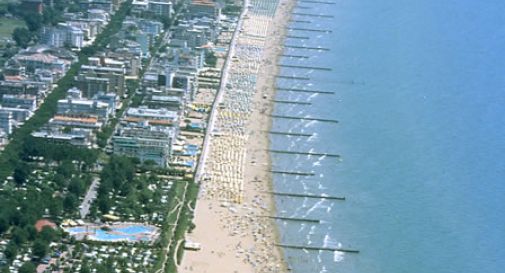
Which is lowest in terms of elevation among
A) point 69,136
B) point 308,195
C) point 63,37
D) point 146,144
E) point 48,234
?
point 48,234

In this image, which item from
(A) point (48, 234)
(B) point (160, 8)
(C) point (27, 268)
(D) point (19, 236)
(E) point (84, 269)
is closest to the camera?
(C) point (27, 268)

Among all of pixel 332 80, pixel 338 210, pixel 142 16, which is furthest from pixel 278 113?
pixel 142 16

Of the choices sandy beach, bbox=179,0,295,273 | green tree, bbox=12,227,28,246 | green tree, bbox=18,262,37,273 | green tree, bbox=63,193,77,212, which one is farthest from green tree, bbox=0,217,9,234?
sandy beach, bbox=179,0,295,273

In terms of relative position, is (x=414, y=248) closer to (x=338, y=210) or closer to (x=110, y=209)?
(x=338, y=210)

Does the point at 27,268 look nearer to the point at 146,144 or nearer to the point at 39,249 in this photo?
the point at 39,249

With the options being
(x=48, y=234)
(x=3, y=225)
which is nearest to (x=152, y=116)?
(x=3, y=225)

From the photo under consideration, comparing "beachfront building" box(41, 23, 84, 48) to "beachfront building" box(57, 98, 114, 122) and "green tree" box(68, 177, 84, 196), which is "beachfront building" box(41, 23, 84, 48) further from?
"green tree" box(68, 177, 84, 196)

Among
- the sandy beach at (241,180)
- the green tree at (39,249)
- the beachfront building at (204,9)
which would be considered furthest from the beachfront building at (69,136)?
the beachfront building at (204,9)
